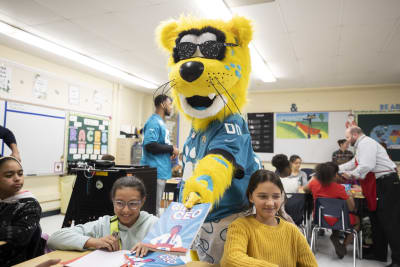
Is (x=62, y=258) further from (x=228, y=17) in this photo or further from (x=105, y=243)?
(x=228, y=17)

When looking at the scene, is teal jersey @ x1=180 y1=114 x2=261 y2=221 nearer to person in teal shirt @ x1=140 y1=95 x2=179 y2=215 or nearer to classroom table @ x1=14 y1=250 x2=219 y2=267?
classroom table @ x1=14 y1=250 x2=219 y2=267

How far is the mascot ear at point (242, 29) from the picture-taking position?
1.38 meters

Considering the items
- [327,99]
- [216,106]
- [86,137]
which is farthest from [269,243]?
[327,99]

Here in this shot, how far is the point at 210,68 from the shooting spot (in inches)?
48.7

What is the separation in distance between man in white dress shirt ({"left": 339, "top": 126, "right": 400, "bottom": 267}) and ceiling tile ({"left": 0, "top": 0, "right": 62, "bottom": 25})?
3751mm

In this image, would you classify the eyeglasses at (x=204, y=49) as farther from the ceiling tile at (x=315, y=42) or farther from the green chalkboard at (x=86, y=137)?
the green chalkboard at (x=86, y=137)

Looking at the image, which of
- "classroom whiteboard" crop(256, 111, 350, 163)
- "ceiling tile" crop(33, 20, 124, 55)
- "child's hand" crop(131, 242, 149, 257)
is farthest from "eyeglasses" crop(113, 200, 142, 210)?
"classroom whiteboard" crop(256, 111, 350, 163)

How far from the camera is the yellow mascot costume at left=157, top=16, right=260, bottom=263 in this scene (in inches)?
47.1

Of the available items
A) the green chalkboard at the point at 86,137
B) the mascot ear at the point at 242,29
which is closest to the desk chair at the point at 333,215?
the mascot ear at the point at 242,29

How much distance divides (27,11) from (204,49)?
2845 mm

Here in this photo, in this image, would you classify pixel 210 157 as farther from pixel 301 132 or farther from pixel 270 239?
pixel 301 132

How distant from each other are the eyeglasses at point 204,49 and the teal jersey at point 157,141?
1.41m

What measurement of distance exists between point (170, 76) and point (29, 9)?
271 centimetres

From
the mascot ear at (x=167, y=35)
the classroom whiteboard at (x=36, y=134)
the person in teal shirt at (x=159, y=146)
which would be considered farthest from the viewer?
the classroom whiteboard at (x=36, y=134)
